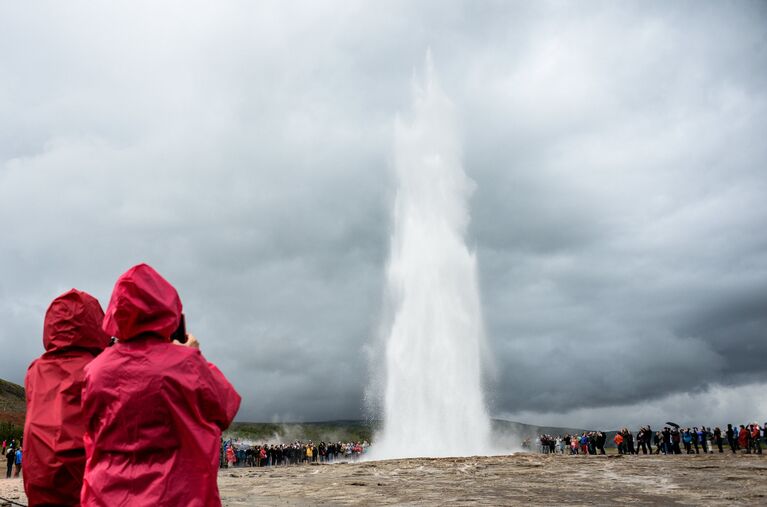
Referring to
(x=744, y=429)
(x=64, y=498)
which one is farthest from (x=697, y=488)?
(x=744, y=429)

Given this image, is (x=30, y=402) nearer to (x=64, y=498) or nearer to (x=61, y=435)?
(x=61, y=435)

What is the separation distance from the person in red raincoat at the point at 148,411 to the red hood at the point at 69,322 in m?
1.87

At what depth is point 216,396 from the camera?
334 centimetres

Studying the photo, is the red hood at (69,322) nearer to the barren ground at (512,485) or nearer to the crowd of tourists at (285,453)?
the barren ground at (512,485)

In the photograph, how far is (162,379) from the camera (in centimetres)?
316

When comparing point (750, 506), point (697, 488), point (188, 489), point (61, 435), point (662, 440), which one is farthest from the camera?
point (662, 440)

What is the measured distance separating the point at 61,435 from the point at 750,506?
13623mm

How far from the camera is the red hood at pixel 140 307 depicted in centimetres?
328

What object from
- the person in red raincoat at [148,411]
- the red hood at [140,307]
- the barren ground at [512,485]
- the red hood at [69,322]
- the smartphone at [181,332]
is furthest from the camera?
the barren ground at [512,485]

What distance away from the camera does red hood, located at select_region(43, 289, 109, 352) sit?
4.95m

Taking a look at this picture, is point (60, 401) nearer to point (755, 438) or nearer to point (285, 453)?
point (755, 438)

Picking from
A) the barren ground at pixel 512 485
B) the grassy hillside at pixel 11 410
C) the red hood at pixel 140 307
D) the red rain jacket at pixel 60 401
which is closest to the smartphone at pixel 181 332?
the red hood at pixel 140 307

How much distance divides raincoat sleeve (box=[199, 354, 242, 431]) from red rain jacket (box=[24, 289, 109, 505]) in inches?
79.1

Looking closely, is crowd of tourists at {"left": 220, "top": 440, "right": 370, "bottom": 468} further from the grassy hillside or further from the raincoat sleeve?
the raincoat sleeve
